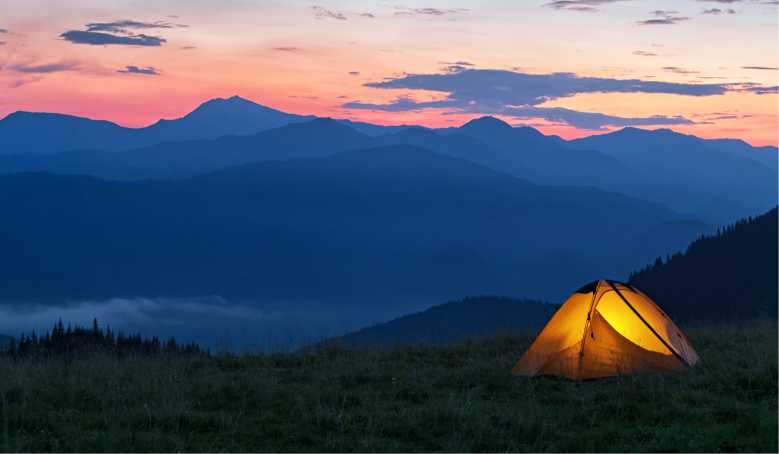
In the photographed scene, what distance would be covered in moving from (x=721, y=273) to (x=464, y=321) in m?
48.8

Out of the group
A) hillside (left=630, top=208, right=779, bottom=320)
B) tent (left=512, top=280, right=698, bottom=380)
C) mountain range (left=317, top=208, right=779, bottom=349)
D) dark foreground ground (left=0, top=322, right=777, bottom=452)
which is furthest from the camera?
hillside (left=630, top=208, right=779, bottom=320)

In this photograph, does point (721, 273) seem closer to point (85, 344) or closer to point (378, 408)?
point (85, 344)

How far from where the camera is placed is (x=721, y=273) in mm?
109188

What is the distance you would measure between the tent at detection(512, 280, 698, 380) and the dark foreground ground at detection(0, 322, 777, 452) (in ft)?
1.69

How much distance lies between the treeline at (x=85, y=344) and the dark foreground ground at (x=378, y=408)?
3164 mm

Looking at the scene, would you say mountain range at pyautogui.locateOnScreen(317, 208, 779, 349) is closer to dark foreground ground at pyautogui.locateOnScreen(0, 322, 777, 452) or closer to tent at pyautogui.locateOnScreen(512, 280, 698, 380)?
tent at pyautogui.locateOnScreen(512, 280, 698, 380)

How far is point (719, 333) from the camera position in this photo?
678 inches

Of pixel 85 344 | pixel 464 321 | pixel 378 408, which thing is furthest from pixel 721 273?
pixel 378 408

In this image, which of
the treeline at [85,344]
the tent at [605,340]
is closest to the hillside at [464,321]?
the tent at [605,340]

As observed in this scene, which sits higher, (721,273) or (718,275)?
(721,273)

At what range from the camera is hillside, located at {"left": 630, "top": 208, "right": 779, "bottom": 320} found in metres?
101

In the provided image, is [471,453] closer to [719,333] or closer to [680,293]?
[719,333]

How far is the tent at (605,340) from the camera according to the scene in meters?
13.6

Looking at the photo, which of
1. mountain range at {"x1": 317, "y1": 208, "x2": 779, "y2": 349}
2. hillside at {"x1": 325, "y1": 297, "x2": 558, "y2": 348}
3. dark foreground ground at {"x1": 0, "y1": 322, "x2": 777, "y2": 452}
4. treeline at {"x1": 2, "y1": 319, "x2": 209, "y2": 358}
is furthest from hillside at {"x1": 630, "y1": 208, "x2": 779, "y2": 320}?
dark foreground ground at {"x1": 0, "y1": 322, "x2": 777, "y2": 452}
